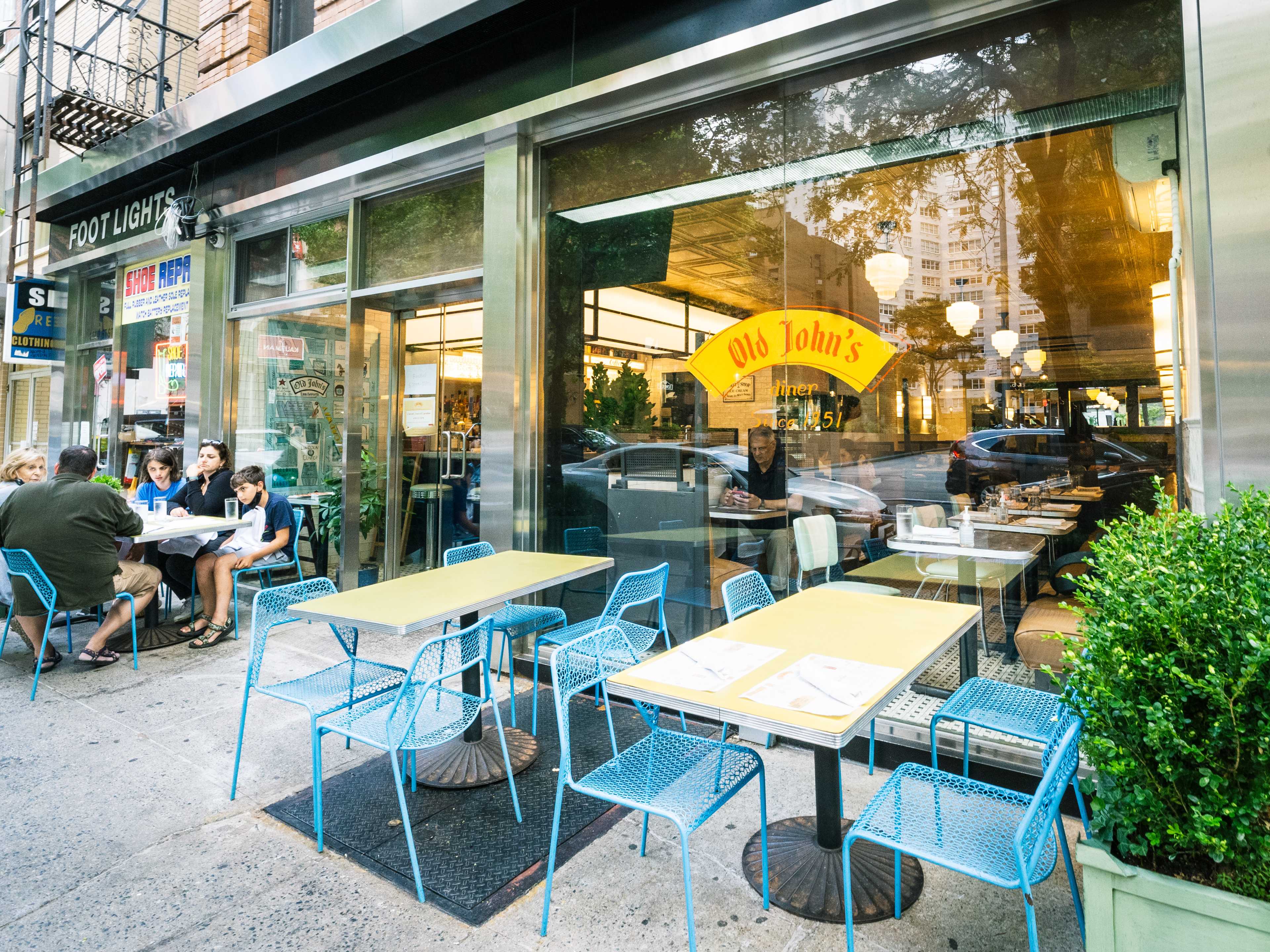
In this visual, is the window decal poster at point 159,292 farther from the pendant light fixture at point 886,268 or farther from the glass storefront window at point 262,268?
the pendant light fixture at point 886,268

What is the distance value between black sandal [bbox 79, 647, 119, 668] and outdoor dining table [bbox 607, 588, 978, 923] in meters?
4.60

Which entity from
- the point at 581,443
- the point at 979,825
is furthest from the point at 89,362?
the point at 979,825

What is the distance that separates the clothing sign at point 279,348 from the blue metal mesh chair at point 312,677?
454 cm

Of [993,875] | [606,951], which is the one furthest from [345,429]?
[993,875]

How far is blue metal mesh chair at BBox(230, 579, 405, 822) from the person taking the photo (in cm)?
315

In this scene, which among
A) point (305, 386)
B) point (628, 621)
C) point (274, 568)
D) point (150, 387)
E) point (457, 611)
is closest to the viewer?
point (457, 611)

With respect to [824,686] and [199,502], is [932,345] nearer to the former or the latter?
[824,686]

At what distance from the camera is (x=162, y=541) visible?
5.82m

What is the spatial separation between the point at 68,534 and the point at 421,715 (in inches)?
130

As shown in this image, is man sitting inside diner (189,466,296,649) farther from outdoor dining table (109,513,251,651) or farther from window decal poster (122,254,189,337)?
window decal poster (122,254,189,337)

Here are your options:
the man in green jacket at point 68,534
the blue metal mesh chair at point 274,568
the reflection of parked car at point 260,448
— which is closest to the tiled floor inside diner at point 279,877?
the man in green jacket at point 68,534

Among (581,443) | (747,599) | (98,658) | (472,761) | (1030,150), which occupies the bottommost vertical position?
(472,761)

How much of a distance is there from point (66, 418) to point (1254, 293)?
491 inches

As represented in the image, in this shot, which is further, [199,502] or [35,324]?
[35,324]
